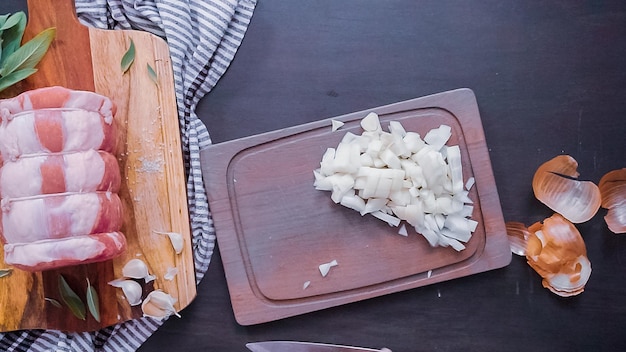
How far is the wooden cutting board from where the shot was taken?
1198mm

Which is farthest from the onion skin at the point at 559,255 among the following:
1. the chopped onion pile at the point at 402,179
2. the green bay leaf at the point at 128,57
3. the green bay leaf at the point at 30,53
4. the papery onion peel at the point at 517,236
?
the green bay leaf at the point at 30,53

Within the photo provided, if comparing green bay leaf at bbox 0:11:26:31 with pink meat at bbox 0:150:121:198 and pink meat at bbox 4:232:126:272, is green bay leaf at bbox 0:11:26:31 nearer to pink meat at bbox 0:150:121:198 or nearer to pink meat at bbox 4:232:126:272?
pink meat at bbox 0:150:121:198

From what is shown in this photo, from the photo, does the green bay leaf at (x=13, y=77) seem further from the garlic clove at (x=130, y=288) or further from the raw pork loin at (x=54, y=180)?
the garlic clove at (x=130, y=288)

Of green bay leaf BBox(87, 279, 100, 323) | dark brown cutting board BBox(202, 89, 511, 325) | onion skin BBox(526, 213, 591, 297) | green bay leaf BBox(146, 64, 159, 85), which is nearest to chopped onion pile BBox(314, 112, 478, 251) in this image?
dark brown cutting board BBox(202, 89, 511, 325)

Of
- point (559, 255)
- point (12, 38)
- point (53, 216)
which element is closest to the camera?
point (53, 216)

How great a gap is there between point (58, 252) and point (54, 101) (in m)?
0.28

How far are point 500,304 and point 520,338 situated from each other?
9 cm

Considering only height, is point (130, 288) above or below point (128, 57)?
below

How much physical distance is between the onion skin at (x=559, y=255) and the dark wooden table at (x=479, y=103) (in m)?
0.04

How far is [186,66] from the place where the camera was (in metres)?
1.28

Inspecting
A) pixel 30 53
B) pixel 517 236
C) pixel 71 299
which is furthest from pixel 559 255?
pixel 30 53

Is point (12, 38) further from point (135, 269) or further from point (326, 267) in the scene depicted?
point (326, 267)

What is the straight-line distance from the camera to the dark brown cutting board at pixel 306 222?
1262 millimetres

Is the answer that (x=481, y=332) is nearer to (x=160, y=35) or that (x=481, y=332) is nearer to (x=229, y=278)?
(x=229, y=278)
